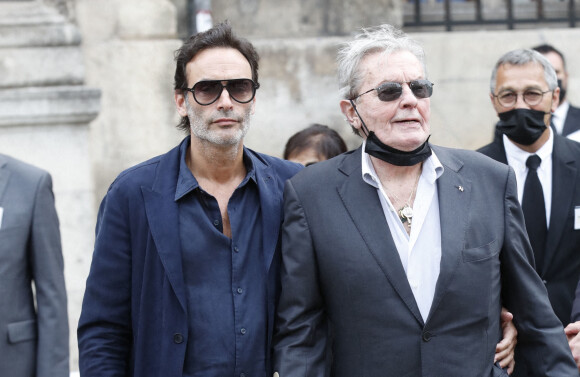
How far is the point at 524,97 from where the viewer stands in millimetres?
5254

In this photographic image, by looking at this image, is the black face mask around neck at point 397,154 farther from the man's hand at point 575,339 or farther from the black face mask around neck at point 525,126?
the black face mask around neck at point 525,126

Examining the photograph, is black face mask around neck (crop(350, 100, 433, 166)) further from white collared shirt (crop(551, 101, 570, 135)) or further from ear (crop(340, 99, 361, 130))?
white collared shirt (crop(551, 101, 570, 135))

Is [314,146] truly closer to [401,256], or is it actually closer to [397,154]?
[397,154]

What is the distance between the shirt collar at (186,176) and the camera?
3975 millimetres

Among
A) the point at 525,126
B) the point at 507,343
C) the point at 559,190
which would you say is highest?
the point at 525,126

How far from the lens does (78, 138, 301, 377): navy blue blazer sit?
3.81 metres

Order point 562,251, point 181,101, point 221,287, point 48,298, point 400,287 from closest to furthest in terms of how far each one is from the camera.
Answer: point 400,287 → point 221,287 → point 181,101 → point 48,298 → point 562,251

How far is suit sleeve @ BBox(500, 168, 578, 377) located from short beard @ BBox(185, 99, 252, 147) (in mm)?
1030

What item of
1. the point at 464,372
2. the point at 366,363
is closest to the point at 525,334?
A: the point at 464,372

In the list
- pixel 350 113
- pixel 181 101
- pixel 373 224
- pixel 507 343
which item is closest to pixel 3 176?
pixel 181 101

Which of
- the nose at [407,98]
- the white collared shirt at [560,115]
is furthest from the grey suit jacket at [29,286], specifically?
the white collared shirt at [560,115]

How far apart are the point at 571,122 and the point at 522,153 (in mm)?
2203

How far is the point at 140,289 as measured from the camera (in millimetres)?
3922

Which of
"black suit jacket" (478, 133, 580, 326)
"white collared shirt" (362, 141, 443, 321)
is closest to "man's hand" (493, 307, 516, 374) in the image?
"white collared shirt" (362, 141, 443, 321)
